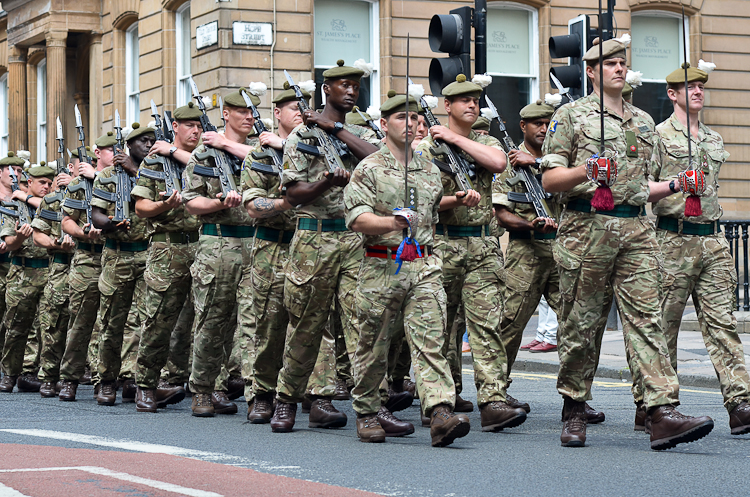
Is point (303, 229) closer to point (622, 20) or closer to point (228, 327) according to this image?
point (228, 327)

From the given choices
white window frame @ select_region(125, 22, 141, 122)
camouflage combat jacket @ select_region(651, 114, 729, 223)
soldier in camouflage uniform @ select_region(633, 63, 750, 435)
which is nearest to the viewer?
soldier in camouflage uniform @ select_region(633, 63, 750, 435)

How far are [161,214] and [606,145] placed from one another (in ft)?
12.8

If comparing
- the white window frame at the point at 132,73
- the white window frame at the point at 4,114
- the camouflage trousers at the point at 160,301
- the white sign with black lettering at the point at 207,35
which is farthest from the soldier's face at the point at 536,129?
the white window frame at the point at 4,114

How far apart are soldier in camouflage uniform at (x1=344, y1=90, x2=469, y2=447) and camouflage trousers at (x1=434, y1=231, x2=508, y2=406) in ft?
2.47

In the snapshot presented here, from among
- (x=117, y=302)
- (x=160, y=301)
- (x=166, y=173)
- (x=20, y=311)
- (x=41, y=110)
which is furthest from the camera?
(x=41, y=110)

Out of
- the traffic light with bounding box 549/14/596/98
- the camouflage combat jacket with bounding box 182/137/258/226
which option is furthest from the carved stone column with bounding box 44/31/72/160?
the camouflage combat jacket with bounding box 182/137/258/226

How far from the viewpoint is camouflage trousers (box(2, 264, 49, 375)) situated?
1253 cm

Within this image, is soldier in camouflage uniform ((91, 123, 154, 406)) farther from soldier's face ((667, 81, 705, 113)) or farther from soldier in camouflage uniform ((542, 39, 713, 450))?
soldier's face ((667, 81, 705, 113))

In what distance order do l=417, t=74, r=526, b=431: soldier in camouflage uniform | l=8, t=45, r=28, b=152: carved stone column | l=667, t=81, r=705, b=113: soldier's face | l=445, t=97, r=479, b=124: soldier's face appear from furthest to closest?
l=8, t=45, r=28, b=152: carved stone column, l=667, t=81, r=705, b=113: soldier's face, l=445, t=97, r=479, b=124: soldier's face, l=417, t=74, r=526, b=431: soldier in camouflage uniform

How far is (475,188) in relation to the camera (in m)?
8.73

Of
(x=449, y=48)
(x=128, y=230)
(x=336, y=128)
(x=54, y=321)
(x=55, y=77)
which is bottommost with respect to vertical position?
(x=54, y=321)

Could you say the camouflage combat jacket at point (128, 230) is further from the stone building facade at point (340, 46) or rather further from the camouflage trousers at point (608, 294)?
the stone building facade at point (340, 46)

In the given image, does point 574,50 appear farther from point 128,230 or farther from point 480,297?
point 480,297

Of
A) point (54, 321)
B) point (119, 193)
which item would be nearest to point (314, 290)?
point (119, 193)
